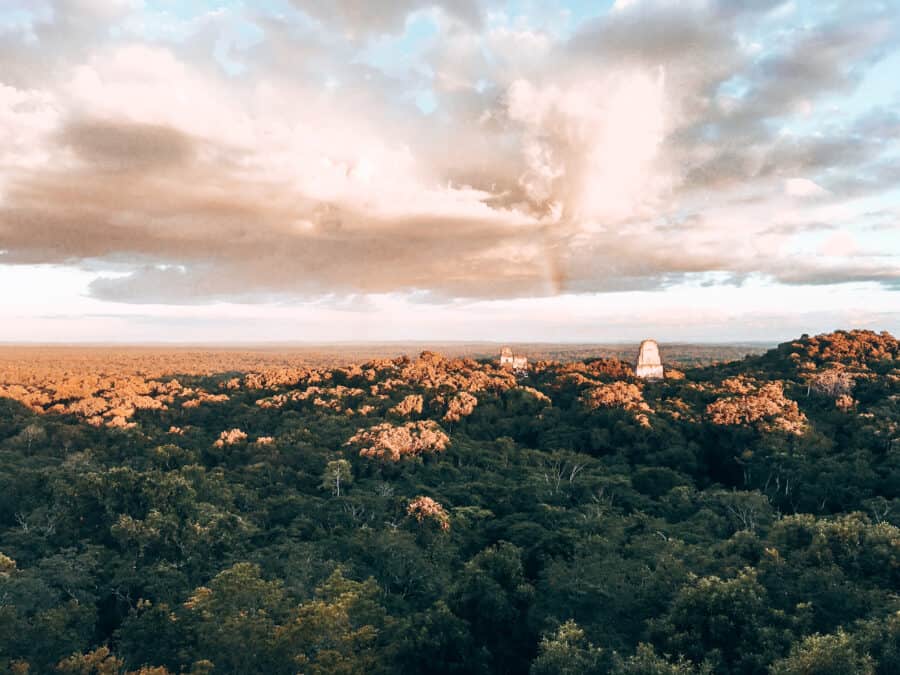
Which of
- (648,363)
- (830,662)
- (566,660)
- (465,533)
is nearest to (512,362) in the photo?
(648,363)

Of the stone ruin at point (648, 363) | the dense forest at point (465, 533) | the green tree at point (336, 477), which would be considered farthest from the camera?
the stone ruin at point (648, 363)

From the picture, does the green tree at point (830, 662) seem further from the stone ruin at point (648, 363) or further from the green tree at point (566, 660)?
the stone ruin at point (648, 363)

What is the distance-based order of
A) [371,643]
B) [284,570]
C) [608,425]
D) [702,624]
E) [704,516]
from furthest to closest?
[608,425]
[704,516]
[284,570]
[371,643]
[702,624]

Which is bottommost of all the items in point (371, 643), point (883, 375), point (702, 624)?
point (371, 643)

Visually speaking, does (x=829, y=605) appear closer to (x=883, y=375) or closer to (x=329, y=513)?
(x=329, y=513)

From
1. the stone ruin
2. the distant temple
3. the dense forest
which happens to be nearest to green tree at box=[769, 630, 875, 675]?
the dense forest

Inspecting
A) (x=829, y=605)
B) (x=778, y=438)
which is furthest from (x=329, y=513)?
(x=778, y=438)

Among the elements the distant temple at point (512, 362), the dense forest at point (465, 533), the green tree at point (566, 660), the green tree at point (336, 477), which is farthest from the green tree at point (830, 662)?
the distant temple at point (512, 362)
